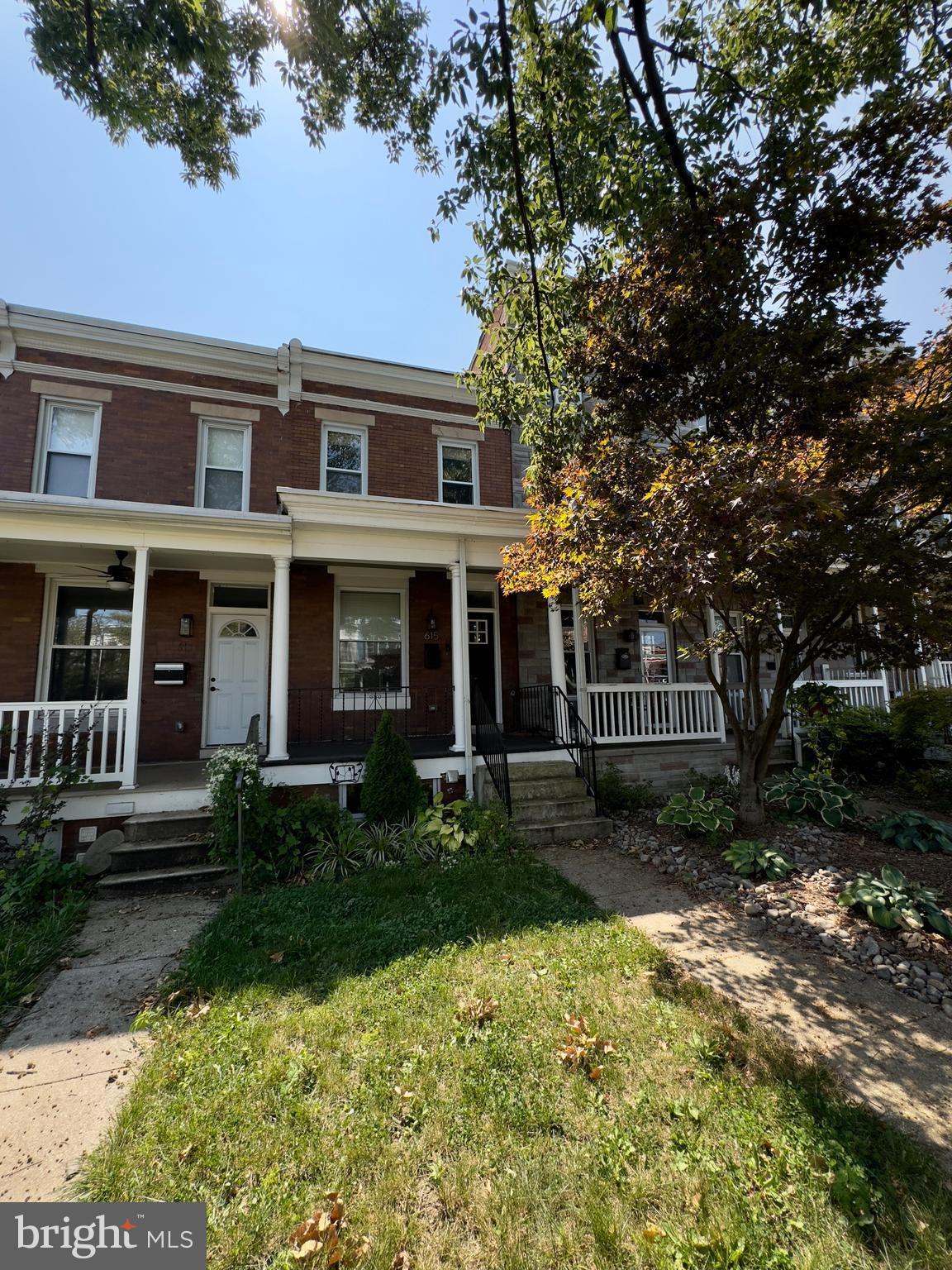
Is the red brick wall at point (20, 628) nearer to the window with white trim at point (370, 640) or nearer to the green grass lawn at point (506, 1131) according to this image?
the window with white trim at point (370, 640)

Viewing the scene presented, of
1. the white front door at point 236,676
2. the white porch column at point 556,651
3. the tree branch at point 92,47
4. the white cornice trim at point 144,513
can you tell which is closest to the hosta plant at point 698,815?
the white porch column at point 556,651

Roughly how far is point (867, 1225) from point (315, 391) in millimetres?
11040

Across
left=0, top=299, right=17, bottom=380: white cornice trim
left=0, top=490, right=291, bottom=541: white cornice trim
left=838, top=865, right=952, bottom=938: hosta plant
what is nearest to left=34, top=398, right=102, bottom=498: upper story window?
left=0, top=299, right=17, bottom=380: white cornice trim

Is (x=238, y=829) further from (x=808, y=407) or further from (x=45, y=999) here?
(x=808, y=407)

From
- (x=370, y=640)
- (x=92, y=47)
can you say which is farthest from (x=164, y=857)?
(x=92, y=47)

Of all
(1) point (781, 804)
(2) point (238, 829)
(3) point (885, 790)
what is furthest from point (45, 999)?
(3) point (885, 790)

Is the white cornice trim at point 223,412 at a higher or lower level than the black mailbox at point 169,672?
higher

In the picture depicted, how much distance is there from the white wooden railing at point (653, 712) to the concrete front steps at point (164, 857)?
17.8 ft

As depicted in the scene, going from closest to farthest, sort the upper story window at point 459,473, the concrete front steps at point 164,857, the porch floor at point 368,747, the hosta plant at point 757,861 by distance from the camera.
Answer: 1. the hosta plant at point 757,861
2. the concrete front steps at point 164,857
3. the porch floor at point 368,747
4. the upper story window at point 459,473

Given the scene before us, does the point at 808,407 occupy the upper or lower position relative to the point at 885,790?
upper

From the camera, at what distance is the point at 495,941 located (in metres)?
3.99

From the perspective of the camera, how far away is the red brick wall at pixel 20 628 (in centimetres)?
778

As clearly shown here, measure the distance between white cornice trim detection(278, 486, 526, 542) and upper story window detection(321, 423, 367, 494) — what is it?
222 cm

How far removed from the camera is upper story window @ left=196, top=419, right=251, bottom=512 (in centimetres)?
891
